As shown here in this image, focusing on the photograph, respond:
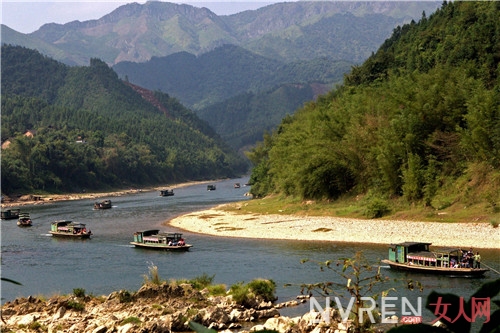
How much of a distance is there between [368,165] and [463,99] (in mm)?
14350

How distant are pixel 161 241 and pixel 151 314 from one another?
1294 inches

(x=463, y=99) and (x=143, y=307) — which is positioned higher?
(x=463, y=99)

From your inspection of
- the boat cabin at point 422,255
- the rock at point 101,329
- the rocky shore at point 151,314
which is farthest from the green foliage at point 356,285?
the rock at point 101,329

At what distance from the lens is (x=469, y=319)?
409cm

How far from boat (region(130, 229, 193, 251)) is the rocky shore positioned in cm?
2466

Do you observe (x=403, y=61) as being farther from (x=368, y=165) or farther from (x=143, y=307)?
(x=143, y=307)

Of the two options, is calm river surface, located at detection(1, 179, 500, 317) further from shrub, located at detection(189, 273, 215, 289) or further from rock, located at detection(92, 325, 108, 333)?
rock, located at detection(92, 325, 108, 333)

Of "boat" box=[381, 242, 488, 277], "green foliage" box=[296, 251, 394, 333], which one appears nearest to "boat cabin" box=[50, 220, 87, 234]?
"green foliage" box=[296, 251, 394, 333]

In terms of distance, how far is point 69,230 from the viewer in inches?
3027

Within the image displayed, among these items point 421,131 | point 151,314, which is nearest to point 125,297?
point 151,314

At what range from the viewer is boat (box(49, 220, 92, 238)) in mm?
75375

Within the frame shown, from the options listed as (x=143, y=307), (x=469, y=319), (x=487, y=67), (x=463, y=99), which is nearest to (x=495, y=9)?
(x=487, y=67)

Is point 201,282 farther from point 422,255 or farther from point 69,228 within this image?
point 69,228

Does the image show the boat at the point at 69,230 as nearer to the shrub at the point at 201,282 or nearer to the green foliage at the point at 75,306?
the shrub at the point at 201,282
